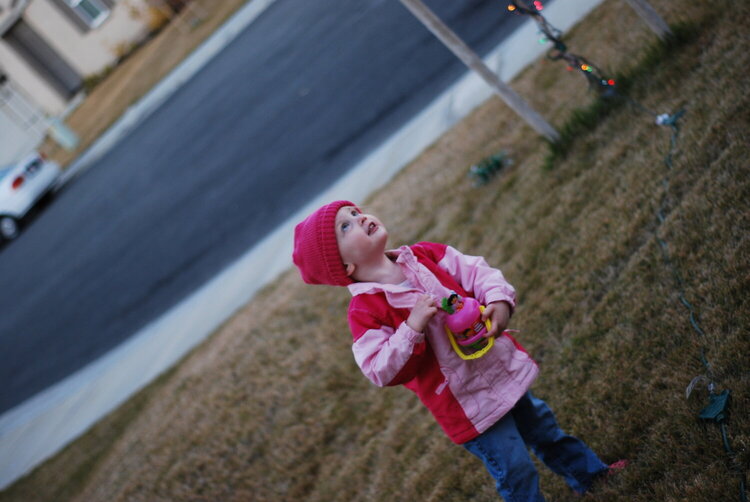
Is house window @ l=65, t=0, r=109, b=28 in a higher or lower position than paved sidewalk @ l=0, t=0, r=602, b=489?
higher

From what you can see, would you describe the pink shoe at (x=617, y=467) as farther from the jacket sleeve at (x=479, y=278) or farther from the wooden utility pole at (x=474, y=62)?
the wooden utility pole at (x=474, y=62)

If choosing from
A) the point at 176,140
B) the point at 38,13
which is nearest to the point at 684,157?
the point at 176,140

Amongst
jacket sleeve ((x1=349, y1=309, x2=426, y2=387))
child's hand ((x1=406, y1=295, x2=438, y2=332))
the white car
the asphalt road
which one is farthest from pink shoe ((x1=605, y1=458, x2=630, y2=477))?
the white car

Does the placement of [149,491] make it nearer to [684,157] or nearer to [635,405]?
[635,405]

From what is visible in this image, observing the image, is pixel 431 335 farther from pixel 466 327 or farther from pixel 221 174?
pixel 221 174

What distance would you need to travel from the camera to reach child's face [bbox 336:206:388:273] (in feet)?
7.41

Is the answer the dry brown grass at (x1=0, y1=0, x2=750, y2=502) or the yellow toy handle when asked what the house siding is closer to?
the dry brown grass at (x1=0, y1=0, x2=750, y2=502)

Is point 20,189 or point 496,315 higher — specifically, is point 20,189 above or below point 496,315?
above

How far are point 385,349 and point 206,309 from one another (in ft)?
17.1

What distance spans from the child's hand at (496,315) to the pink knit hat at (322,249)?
51cm

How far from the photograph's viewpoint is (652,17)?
→ 4.25 meters

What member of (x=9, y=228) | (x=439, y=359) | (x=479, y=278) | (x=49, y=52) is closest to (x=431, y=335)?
(x=439, y=359)

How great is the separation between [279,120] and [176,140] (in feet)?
13.6

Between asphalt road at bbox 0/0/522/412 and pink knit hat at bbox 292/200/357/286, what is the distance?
204 inches
